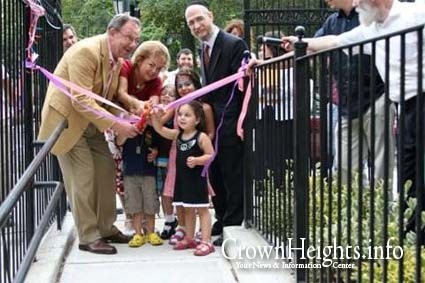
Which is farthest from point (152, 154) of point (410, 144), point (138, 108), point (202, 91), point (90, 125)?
point (410, 144)

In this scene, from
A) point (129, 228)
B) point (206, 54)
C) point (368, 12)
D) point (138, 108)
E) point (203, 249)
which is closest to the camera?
point (368, 12)

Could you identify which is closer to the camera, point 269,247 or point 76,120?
point 269,247

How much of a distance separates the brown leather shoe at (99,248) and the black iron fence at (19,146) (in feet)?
1.49

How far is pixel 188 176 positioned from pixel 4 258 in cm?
222

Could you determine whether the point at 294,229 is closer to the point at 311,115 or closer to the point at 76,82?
the point at 311,115

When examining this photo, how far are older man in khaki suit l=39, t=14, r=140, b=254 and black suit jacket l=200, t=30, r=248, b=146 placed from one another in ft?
2.31

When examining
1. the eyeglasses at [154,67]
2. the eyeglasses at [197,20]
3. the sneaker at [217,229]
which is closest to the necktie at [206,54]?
the eyeglasses at [197,20]

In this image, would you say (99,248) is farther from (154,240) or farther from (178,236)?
(178,236)

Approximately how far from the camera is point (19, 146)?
4367mm

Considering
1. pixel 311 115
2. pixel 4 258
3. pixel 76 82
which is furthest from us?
pixel 76 82

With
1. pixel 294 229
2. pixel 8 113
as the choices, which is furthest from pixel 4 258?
pixel 294 229

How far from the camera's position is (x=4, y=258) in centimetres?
311

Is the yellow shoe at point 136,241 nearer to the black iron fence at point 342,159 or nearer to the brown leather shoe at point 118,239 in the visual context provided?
the brown leather shoe at point 118,239

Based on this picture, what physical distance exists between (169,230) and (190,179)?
0.72 meters
